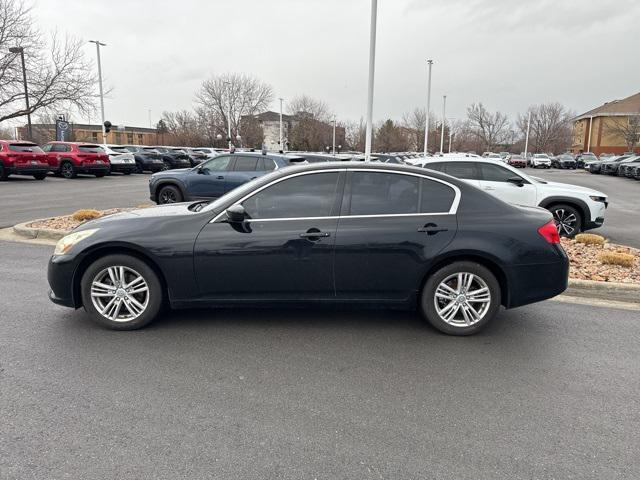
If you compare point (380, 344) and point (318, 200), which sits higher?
point (318, 200)

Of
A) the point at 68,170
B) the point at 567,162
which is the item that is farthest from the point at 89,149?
the point at 567,162

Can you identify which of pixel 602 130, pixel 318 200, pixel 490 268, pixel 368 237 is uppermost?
pixel 602 130

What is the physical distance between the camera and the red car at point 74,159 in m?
24.1

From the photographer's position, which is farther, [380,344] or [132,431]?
[380,344]

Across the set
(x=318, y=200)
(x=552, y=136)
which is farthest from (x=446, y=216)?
(x=552, y=136)

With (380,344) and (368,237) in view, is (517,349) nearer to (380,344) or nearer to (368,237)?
(380,344)

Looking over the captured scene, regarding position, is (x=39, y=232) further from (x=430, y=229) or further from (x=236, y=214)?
(x=430, y=229)

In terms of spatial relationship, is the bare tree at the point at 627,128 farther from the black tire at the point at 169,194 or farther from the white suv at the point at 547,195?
the black tire at the point at 169,194

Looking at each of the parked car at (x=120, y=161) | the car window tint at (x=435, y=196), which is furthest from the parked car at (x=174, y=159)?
the car window tint at (x=435, y=196)

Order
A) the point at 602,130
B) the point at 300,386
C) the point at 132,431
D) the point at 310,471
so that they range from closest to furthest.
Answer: the point at 310,471
the point at 132,431
the point at 300,386
the point at 602,130

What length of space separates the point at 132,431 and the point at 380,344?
85.4 inches

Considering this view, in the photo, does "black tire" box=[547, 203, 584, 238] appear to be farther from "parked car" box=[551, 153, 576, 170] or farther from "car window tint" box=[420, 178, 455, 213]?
"parked car" box=[551, 153, 576, 170]

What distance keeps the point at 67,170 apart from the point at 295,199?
2384 centimetres

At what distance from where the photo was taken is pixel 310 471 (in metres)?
2.57
